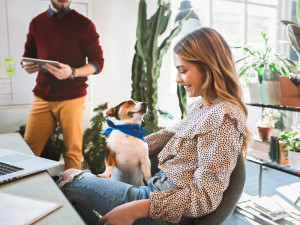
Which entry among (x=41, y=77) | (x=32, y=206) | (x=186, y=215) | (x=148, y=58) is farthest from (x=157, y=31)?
(x=32, y=206)

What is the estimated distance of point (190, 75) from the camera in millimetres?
1138

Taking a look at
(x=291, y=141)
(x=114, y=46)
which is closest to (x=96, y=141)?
(x=114, y=46)

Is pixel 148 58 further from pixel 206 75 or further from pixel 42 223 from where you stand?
pixel 42 223

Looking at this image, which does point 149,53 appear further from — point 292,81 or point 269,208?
point 269,208

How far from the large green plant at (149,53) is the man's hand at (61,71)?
90 cm

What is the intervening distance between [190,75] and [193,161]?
13.3 inches

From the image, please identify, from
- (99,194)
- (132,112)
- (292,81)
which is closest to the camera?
(99,194)

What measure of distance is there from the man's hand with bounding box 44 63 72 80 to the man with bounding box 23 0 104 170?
92mm

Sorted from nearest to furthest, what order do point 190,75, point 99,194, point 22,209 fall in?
point 22,209
point 99,194
point 190,75

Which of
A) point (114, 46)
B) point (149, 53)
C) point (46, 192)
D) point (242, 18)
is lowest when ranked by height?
point (46, 192)

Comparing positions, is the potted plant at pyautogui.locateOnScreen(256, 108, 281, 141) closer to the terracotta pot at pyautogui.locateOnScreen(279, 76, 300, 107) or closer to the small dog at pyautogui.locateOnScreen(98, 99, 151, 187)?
the terracotta pot at pyautogui.locateOnScreen(279, 76, 300, 107)

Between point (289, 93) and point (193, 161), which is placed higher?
point (289, 93)

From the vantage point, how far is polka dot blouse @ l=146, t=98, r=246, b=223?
942 mm

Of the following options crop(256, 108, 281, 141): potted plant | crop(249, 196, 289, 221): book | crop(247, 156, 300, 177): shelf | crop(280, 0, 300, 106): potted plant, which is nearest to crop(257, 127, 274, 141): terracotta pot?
crop(256, 108, 281, 141): potted plant
